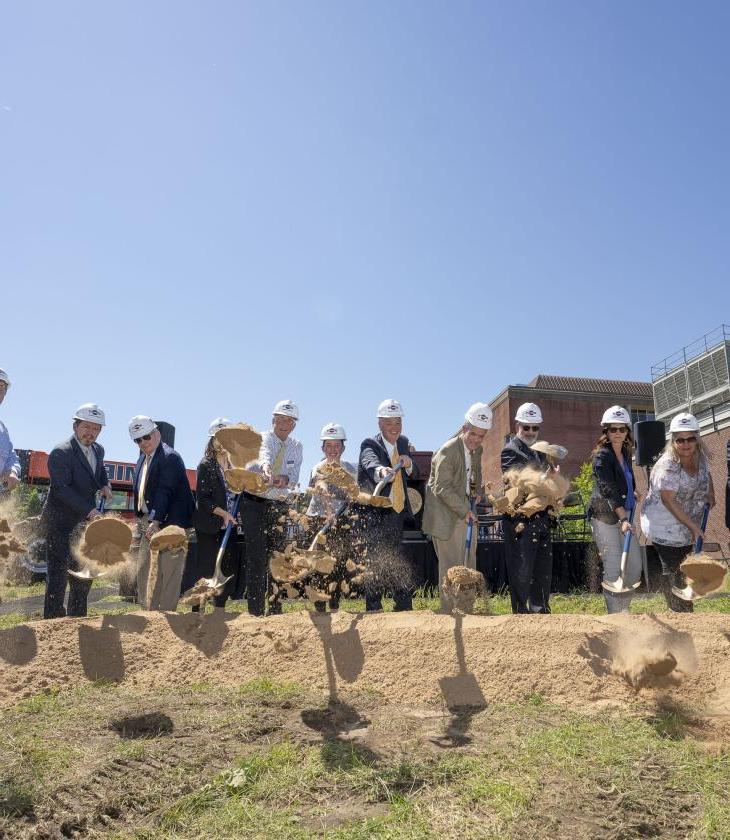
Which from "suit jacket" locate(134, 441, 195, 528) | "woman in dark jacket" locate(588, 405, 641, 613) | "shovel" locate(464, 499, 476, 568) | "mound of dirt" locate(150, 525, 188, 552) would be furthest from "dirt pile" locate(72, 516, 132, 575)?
"woman in dark jacket" locate(588, 405, 641, 613)

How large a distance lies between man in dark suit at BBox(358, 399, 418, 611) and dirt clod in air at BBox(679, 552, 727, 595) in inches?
81.8

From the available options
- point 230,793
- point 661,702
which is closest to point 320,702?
point 230,793

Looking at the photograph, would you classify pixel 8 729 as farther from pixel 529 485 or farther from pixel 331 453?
pixel 529 485

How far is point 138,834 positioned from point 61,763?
0.79m

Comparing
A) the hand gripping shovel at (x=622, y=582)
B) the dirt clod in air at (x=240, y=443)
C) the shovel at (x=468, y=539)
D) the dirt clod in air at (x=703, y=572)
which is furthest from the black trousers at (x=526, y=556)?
the dirt clod in air at (x=240, y=443)

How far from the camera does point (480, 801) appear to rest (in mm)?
2633

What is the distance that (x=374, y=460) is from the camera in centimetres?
582

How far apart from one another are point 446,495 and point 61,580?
129 inches

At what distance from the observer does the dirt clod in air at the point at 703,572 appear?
4844 mm

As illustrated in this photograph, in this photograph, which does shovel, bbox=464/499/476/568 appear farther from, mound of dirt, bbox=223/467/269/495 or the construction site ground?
mound of dirt, bbox=223/467/269/495

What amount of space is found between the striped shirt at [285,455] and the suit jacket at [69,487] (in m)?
1.47

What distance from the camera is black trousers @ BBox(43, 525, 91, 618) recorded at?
5.74 m

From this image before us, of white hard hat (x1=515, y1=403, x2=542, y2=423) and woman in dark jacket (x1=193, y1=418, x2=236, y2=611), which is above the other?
white hard hat (x1=515, y1=403, x2=542, y2=423)

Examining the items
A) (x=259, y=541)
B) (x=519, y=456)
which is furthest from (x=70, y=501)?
(x=519, y=456)
